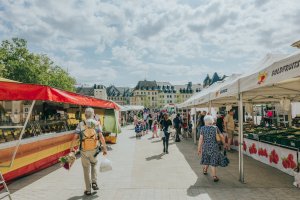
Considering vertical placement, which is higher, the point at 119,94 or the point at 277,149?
the point at 119,94

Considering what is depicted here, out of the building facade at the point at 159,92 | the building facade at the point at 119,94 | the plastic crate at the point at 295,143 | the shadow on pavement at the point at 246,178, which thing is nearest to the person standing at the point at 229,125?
the shadow on pavement at the point at 246,178

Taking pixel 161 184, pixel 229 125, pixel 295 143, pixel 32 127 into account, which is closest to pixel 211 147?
pixel 161 184

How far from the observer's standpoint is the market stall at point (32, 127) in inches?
283

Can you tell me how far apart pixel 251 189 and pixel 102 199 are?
336cm

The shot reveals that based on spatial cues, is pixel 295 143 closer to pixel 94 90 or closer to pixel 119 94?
pixel 94 90

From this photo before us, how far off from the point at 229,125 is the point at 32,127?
8.30m

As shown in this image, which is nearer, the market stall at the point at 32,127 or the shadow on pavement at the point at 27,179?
the market stall at the point at 32,127

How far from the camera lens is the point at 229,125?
13.8m

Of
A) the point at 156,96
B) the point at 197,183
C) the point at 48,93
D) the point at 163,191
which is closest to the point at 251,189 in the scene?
the point at 197,183

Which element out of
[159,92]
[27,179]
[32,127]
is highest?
[159,92]

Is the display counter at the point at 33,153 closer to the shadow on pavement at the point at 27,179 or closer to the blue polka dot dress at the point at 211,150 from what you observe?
the shadow on pavement at the point at 27,179

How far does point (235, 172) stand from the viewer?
9.02 metres

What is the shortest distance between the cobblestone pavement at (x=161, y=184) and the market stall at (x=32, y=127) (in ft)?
1.49

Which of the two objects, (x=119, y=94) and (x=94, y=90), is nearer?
(x=94, y=90)
